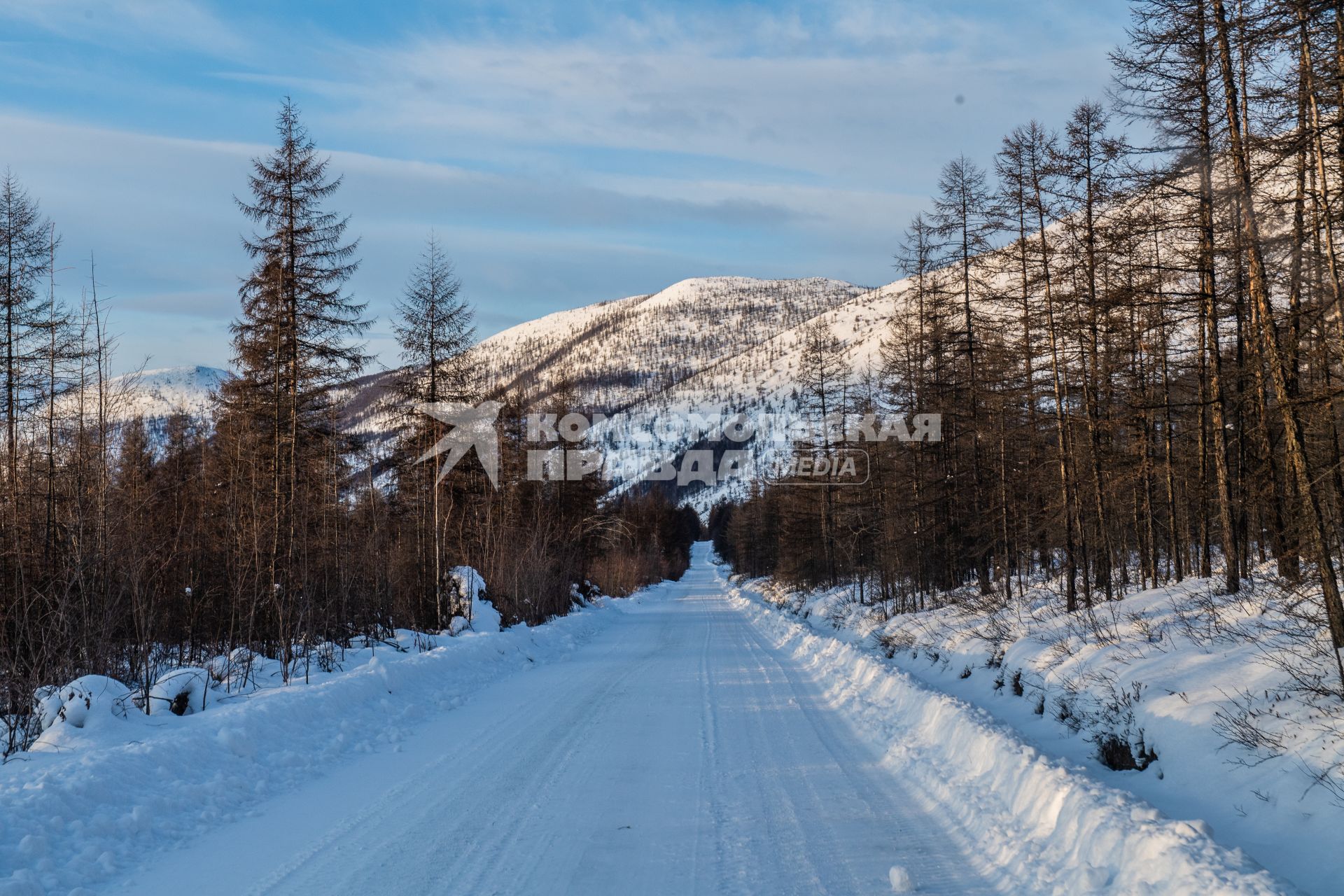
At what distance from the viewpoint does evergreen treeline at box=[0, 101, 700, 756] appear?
9.57 meters

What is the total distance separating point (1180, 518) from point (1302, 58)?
16.3m

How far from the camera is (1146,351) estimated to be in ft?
63.6

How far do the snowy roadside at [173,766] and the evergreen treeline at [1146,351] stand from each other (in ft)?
33.2

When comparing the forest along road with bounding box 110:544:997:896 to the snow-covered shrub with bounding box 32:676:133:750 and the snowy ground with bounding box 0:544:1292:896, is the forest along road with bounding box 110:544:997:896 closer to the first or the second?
the snowy ground with bounding box 0:544:1292:896

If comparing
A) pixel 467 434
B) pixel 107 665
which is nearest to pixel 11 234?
pixel 467 434

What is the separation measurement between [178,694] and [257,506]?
7.60 m

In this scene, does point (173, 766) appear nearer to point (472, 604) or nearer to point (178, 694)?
point (178, 694)

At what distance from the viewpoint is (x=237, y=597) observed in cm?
1131

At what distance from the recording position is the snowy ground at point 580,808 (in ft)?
16.3
